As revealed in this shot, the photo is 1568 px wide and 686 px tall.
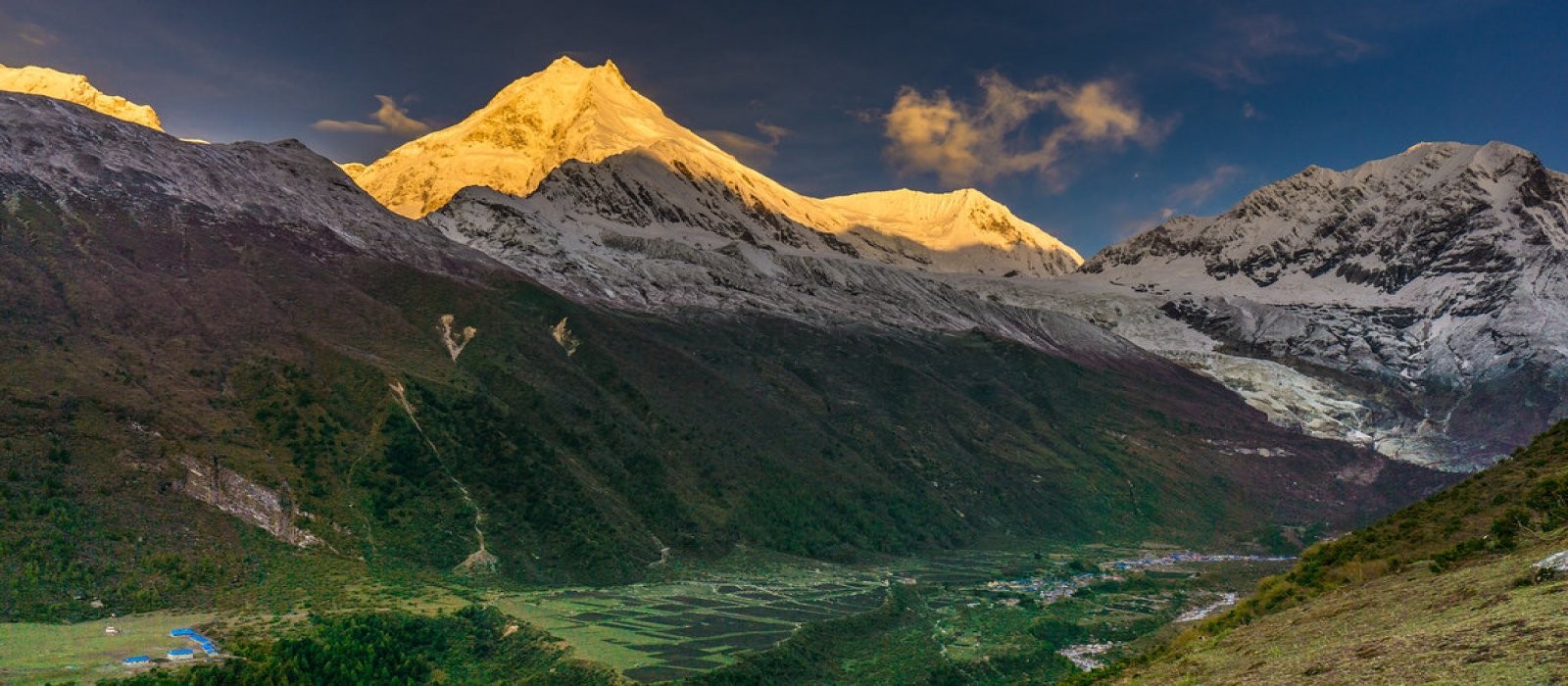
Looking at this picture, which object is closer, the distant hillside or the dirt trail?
the distant hillside

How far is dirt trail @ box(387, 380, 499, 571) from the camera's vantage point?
13425 centimetres

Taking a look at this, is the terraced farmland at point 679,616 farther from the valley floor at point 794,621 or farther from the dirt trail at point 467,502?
the dirt trail at point 467,502

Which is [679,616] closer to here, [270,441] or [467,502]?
[467,502]

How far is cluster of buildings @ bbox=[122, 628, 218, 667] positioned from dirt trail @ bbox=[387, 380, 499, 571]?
1657 inches

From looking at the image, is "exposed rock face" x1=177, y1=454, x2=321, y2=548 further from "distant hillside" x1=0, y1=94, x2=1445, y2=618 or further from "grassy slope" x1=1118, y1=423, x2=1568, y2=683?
"grassy slope" x1=1118, y1=423, x2=1568, y2=683

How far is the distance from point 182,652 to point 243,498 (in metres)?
37.7

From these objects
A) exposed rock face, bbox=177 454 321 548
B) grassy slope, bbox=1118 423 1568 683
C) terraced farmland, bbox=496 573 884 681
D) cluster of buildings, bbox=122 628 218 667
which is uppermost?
grassy slope, bbox=1118 423 1568 683

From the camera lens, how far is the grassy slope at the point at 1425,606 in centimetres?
3031

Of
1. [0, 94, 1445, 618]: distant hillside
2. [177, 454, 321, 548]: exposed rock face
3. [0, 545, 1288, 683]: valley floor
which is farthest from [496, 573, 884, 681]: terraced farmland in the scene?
[177, 454, 321, 548]: exposed rock face

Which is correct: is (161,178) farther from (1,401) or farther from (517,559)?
(517,559)

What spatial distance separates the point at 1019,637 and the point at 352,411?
11139 centimetres

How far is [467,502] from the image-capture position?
146 meters

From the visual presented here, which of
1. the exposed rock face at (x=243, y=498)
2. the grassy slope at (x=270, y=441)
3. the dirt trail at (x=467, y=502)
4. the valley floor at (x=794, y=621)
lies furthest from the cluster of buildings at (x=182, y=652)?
the dirt trail at (x=467, y=502)

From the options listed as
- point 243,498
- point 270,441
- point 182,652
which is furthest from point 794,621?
point 270,441
